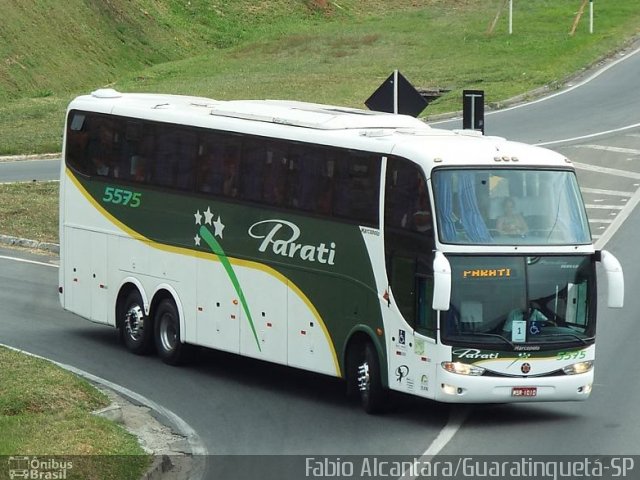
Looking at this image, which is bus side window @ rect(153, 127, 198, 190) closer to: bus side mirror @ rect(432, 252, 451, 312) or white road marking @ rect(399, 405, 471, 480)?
white road marking @ rect(399, 405, 471, 480)

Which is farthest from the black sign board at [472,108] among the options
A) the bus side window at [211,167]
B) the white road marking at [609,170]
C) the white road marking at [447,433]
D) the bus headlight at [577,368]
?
the white road marking at [609,170]

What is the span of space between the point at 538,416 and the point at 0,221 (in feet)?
57.4

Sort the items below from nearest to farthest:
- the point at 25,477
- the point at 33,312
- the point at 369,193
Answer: the point at 25,477, the point at 369,193, the point at 33,312

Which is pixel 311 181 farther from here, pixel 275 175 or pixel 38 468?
pixel 38 468

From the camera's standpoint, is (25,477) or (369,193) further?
(369,193)

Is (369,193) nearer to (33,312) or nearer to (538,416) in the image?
(538,416)

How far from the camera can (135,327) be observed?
21578mm

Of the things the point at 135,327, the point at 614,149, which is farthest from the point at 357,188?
the point at 614,149

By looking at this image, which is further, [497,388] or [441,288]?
[497,388]

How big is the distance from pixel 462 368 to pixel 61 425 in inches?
172

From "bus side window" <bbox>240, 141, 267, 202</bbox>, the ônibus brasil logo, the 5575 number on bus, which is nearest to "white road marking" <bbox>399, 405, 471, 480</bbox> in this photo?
the ônibus brasil logo

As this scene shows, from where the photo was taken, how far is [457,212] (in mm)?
16172

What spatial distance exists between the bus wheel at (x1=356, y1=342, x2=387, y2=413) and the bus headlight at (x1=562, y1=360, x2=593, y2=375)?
2152 millimetres

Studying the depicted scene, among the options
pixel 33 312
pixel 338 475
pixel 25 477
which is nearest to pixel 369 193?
pixel 338 475
